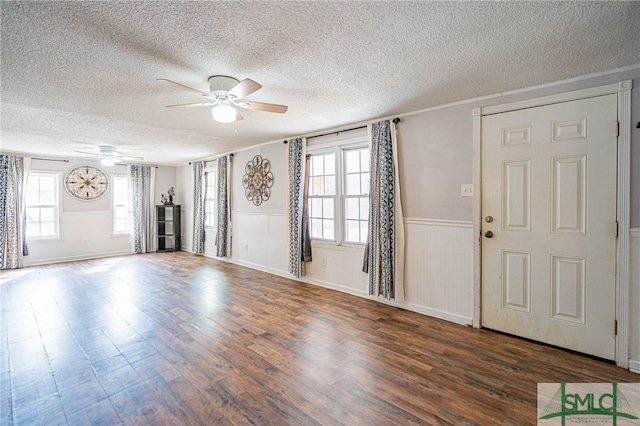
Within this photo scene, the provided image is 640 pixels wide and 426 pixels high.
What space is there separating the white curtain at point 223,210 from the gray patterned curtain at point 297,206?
76.9 inches

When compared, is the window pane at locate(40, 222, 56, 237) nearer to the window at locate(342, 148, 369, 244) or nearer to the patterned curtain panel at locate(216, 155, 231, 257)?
the patterned curtain panel at locate(216, 155, 231, 257)

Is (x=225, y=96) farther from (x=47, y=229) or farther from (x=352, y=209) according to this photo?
(x=47, y=229)

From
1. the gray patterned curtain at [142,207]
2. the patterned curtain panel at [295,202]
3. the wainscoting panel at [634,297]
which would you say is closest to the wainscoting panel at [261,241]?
the patterned curtain panel at [295,202]

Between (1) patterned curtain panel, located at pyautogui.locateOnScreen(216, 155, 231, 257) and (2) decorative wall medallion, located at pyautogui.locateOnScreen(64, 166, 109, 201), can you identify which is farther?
(2) decorative wall medallion, located at pyautogui.locateOnScreen(64, 166, 109, 201)

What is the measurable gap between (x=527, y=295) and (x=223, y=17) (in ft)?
10.9

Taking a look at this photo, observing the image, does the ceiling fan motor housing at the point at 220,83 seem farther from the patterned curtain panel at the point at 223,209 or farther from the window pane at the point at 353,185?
the patterned curtain panel at the point at 223,209

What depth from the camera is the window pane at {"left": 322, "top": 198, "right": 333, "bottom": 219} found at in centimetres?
427

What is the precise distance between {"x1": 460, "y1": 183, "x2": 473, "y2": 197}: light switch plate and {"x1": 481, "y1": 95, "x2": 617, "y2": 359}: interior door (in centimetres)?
12

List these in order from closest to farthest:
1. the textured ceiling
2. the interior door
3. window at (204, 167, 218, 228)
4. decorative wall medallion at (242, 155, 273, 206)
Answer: the textured ceiling, the interior door, decorative wall medallion at (242, 155, 273, 206), window at (204, 167, 218, 228)

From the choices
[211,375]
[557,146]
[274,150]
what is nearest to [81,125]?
[274,150]

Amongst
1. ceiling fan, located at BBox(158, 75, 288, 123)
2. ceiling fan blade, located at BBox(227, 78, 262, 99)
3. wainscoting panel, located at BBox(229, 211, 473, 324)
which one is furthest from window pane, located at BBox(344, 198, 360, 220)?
ceiling fan blade, located at BBox(227, 78, 262, 99)

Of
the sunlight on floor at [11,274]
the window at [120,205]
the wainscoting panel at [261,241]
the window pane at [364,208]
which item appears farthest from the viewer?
the window at [120,205]

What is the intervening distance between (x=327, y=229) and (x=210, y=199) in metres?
3.75

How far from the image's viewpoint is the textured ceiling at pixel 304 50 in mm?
1574
